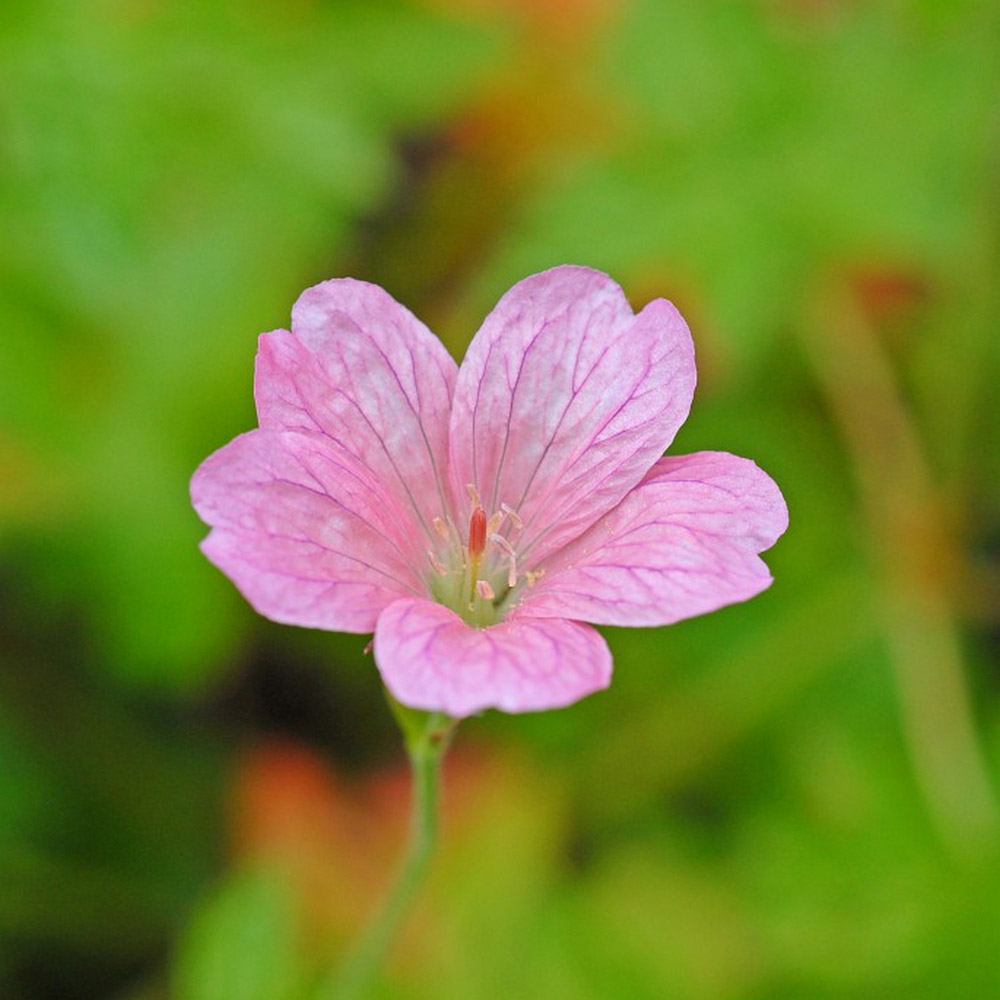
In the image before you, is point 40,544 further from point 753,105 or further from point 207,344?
point 753,105

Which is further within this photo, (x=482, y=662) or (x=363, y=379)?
(x=363, y=379)

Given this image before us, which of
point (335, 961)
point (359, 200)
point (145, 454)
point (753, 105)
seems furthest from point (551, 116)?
point (335, 961)

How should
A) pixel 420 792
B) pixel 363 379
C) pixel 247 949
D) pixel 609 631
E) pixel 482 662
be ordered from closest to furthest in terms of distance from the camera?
pixel 482 662, pixel 363 379, pixel 420 792, pixel 247 949, pixel 609 631

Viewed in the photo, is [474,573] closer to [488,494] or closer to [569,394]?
[488,494]

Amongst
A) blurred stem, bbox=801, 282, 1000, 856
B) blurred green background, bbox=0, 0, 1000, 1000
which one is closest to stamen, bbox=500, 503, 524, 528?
blurred green background, bbox=0, 0, 1000, 1000

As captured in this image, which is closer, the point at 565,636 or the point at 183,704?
the point at 565,636

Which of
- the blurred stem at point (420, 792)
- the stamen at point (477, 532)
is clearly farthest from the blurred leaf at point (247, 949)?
the stamen at point (477, 532)

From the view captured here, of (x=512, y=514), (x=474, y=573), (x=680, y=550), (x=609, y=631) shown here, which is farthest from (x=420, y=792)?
(x=609, y=631)

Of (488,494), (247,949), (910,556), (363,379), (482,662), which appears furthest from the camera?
(910,556)
